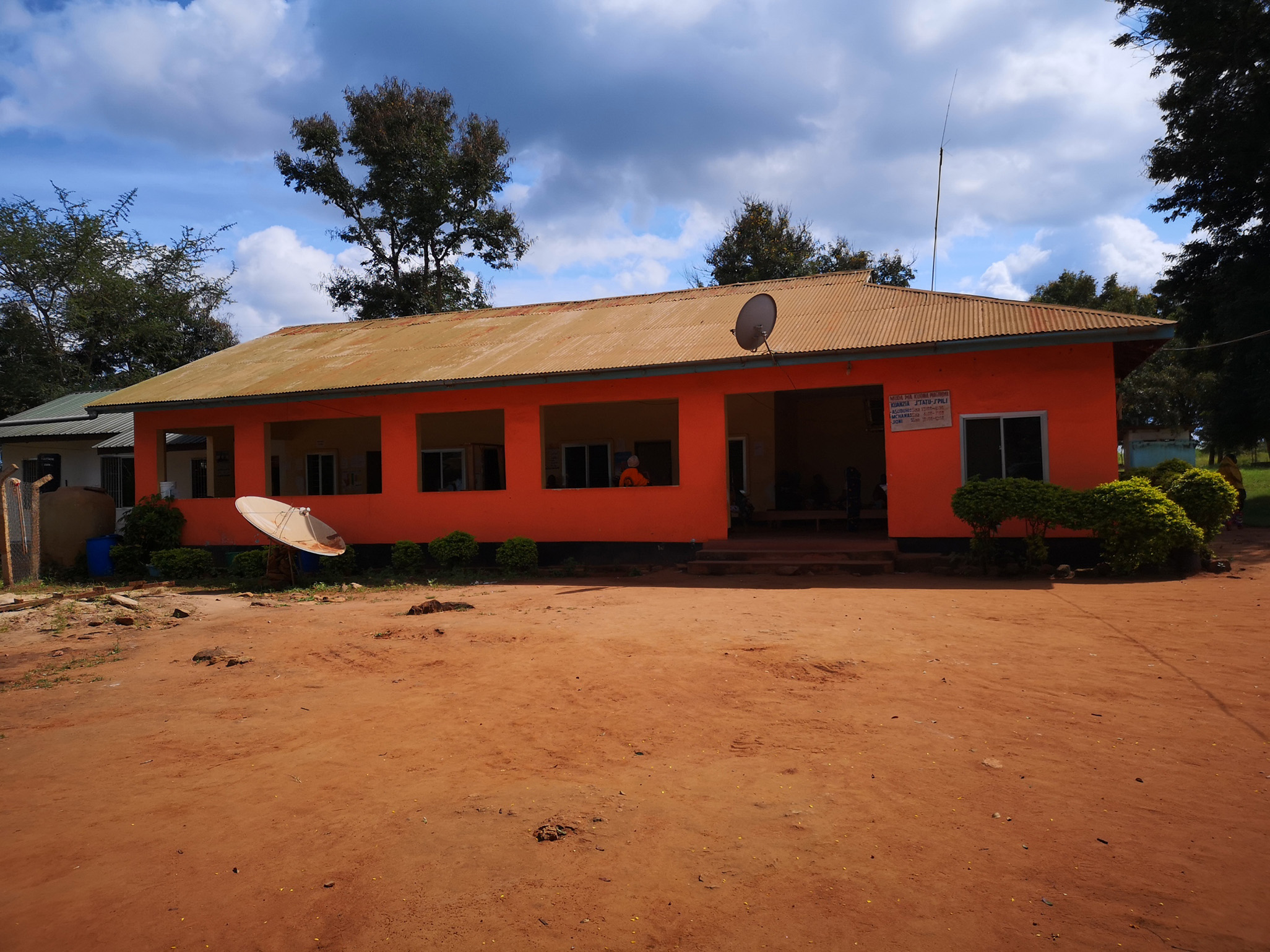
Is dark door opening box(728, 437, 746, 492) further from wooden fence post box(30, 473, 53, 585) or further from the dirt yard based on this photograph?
wooden fence post box(30, 473, 53, 585)

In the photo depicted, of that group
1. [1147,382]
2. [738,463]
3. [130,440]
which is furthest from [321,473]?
[1147,382]

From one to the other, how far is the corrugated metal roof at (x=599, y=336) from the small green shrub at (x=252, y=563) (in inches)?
111

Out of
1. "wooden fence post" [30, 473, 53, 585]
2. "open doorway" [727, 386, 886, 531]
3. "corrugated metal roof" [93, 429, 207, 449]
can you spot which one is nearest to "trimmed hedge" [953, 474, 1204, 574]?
"open doorway" [727, 386, 886, 531]

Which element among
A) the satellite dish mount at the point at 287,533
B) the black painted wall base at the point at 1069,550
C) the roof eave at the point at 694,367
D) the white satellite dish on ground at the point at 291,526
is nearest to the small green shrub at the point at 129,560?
the roof eave at the point at 694,367

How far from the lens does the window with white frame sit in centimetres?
1163

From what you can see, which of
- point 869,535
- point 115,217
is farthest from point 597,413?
point 115,217

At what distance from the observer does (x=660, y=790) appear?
158 inches

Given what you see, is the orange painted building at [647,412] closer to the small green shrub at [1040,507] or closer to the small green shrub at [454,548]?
the small green shrub at [454,548]

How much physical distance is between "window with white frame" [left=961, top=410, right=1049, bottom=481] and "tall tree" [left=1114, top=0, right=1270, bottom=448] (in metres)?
6.62

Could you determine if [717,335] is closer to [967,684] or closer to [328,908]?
[967,684]

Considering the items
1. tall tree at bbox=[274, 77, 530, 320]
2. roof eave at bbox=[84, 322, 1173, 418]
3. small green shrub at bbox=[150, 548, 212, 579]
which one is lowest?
small green shrub at bbox=[150, 548, 212, 579]

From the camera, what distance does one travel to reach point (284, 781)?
14.2 ft

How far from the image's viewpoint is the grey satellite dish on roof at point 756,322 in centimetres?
1182

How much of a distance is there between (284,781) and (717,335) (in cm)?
1081
